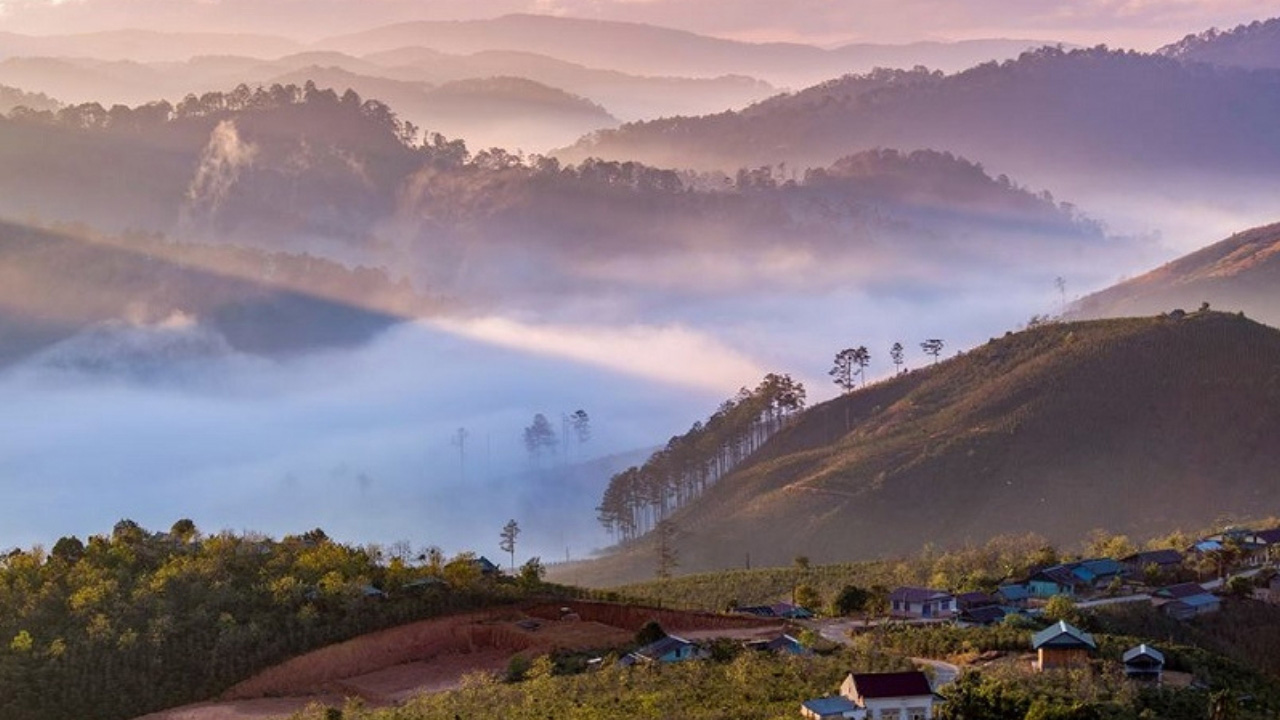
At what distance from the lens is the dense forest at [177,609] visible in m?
59.5

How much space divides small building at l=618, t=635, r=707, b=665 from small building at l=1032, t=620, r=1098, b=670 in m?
10.3

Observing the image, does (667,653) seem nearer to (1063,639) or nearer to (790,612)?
(1063,639)

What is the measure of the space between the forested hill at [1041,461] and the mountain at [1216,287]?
58018 mm

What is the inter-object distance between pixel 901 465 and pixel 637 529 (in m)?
28.0

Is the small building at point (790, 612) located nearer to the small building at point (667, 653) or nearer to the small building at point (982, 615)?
the small building at point (982, 615)

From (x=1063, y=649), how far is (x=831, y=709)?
9.30 meters

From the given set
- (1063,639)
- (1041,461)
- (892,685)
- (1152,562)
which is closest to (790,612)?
(1152,562)

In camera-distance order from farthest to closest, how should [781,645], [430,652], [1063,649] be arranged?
[430,652] → [781,645] → [1063,649]

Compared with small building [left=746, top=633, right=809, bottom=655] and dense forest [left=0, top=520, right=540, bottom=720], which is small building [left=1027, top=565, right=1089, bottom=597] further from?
dense forest [left=0, top=520, right=540, bottom=720]

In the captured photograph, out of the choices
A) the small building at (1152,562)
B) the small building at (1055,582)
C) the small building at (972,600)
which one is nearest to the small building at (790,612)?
the small building at (972,600)

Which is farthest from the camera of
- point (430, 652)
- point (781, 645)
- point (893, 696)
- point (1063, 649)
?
point (430, 652)

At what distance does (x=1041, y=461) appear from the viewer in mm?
103500

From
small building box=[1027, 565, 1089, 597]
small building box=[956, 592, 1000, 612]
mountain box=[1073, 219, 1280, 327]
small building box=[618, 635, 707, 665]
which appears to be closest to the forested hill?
small building box=[1027, 565, 1089, 597]

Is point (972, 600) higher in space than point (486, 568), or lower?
lower
